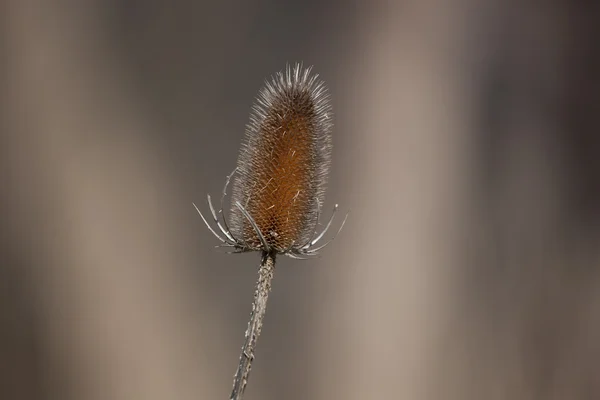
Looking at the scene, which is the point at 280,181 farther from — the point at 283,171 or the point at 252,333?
the point at 252,333

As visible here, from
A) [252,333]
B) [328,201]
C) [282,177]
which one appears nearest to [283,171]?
[282,177]

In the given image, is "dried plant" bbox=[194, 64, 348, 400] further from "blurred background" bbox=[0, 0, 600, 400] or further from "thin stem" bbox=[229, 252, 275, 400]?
"blurred background" bbox=[0, 0, 600, 400]

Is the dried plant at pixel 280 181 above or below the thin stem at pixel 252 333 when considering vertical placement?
above

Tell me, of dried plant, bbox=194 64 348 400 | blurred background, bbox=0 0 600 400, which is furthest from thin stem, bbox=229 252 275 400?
blurred background, bbox=0 0 600 400

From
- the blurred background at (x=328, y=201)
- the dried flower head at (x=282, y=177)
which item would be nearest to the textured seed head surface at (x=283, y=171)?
the dried flower head at (x=282, y=177)

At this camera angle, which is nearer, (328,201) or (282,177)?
(282,177)

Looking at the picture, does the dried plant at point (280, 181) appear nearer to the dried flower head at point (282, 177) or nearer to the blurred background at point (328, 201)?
the dried flower head at point (282, 177)

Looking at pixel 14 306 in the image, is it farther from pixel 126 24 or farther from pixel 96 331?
pixel 126 24
